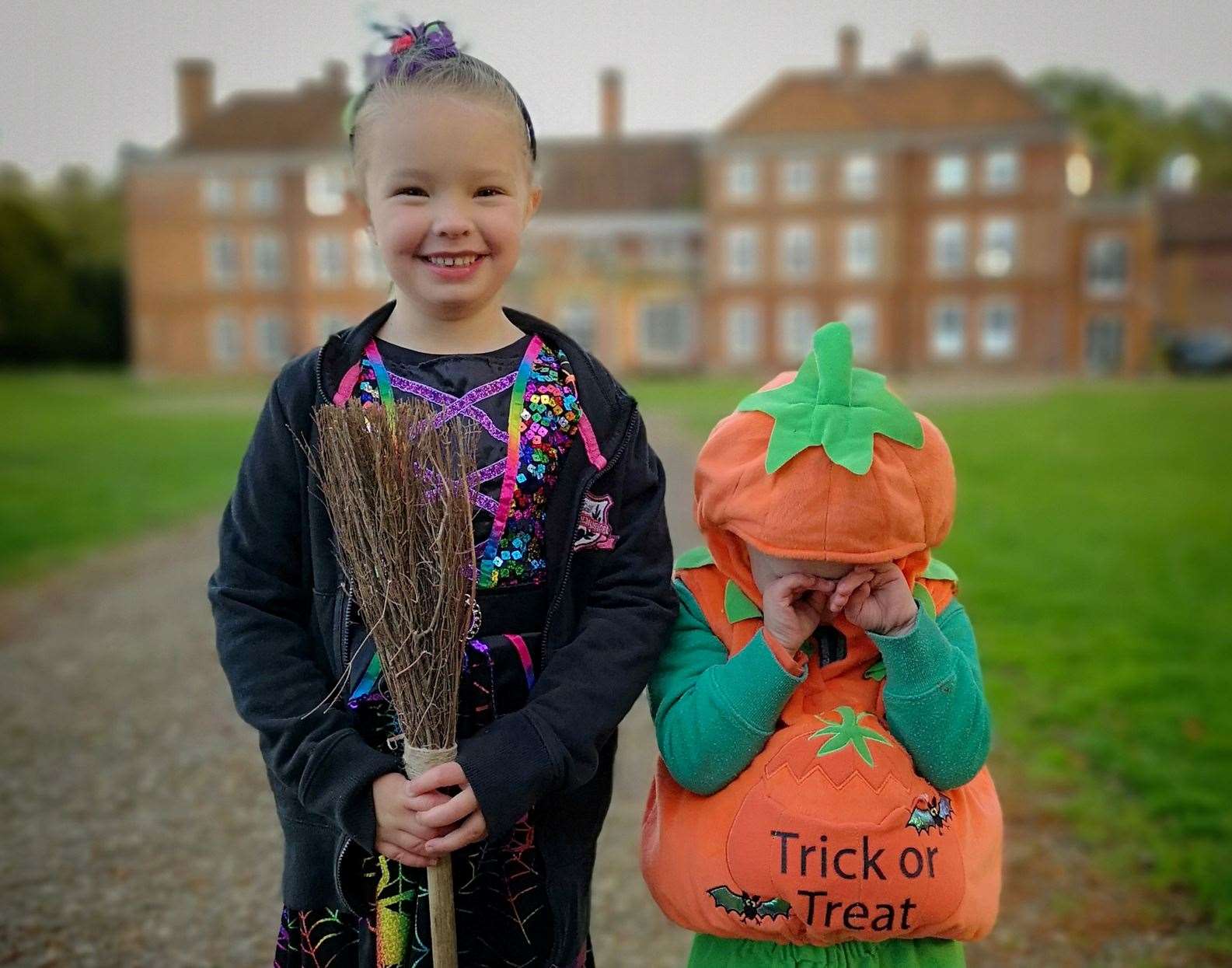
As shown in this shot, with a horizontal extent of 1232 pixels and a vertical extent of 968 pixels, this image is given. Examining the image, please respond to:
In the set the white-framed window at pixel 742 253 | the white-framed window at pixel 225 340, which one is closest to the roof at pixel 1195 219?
the white-framed window at pixel 742 253

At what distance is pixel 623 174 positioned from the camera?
143 ft

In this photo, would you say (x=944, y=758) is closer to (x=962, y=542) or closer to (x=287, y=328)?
(x=962, y=542)

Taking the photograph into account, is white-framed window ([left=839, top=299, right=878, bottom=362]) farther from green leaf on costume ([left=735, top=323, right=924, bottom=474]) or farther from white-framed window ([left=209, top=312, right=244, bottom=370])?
green leaf on costume ([left=735, top=323, right=924, bottom=474])

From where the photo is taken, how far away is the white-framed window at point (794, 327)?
41406 millimetres

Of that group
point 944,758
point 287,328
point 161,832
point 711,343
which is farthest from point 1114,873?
point 287,328

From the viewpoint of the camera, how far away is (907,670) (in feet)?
6.04

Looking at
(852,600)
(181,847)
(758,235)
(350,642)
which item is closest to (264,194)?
(758,235)

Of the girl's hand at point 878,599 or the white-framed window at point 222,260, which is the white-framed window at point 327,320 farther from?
the girl's hand at point 878,599

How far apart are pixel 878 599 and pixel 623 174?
43.7m

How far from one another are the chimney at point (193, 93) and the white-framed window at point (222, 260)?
487cm

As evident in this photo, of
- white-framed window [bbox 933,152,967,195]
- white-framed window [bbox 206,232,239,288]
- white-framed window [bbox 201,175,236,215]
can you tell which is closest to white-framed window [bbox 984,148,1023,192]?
white-framed window [bbox 933,152,967,195]

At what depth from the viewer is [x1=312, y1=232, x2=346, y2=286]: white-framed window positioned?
43875mm

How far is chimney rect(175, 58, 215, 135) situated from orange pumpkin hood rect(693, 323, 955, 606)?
48788 millimetres

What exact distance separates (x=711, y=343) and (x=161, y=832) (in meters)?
39.0
